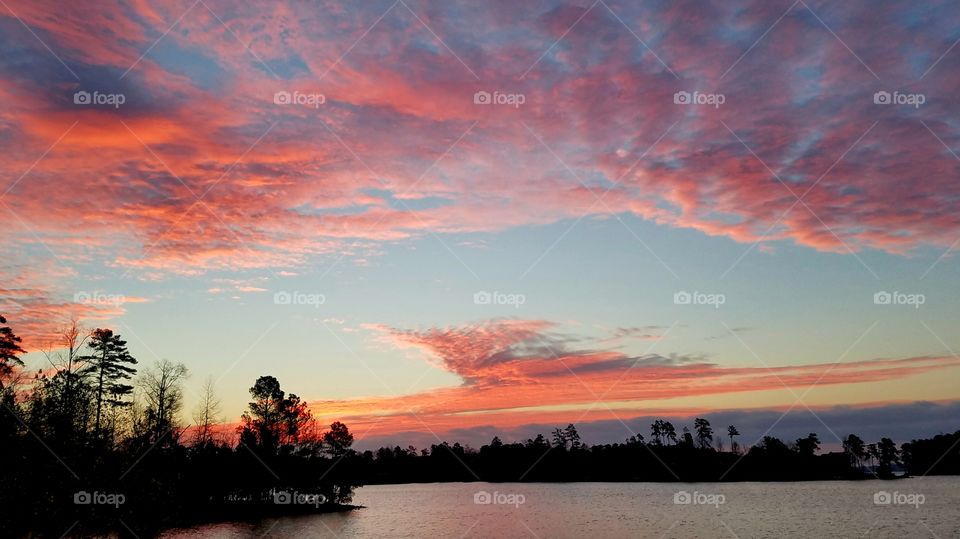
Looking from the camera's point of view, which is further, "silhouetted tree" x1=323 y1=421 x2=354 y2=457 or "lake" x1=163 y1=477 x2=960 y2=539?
"silhouetted tree" x1=323 y1=421 x2=354 y2=457

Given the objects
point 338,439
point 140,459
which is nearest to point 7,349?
point 140,459

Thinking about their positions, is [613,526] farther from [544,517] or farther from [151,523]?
[151,523]

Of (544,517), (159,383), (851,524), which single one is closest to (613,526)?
(544,517)

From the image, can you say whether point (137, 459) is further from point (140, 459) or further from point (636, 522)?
point (636, 522)

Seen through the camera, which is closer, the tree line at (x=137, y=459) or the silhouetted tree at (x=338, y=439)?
the tree line at (x=137, y=459)

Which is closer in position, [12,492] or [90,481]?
[12,492]

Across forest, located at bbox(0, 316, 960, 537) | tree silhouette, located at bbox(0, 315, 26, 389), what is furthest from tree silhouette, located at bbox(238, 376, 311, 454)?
tree silhouette, located at bbox(0, 315, 26, 389)

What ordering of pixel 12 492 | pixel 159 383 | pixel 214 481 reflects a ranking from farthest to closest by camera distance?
pixel 214 481, pixel 159 383, pixel 12 492

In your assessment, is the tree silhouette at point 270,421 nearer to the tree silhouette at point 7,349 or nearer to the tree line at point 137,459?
the tree line at point 137,459

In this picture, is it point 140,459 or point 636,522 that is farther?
point 636,522

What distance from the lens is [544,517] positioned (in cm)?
A: 9894

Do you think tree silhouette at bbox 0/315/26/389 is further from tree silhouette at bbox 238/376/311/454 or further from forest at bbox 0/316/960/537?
tree silhouette at bbox 238/376/311/454

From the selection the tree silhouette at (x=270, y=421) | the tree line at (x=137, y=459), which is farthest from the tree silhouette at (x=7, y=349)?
the tree silhouette at (x=270, y=421)

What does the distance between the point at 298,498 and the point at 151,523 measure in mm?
63736
